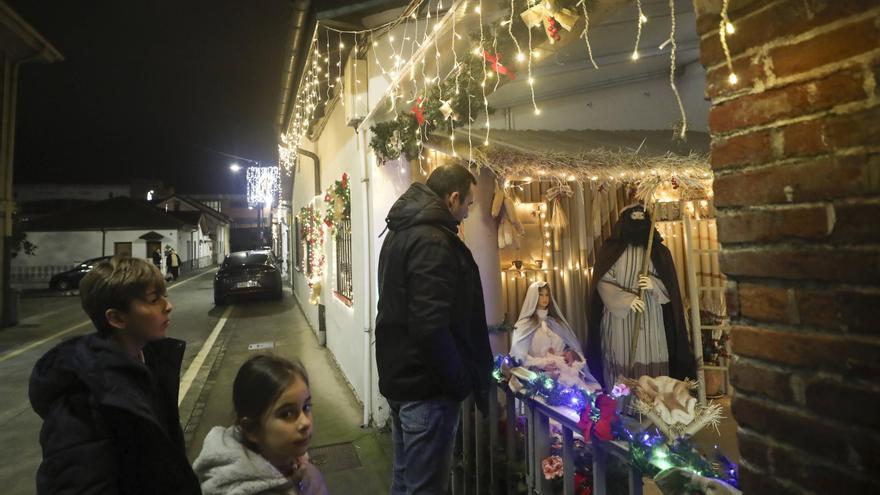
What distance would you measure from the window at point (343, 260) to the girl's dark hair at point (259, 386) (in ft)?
13.9

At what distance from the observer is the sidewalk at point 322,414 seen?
12.9ft

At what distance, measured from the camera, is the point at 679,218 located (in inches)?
231

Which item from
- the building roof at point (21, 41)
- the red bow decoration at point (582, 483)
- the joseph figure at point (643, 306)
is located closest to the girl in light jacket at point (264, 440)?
the red bow decoration at point (582, 483)

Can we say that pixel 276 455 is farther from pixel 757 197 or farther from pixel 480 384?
pixel 757 197

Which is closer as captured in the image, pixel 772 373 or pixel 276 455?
pixel 772 373

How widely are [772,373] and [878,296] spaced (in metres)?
0.34

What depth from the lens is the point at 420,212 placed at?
2.43 m

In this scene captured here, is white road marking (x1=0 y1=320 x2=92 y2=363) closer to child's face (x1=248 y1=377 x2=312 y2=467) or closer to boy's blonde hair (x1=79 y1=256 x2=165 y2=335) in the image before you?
boy's blonde hair (x1=79 y1=256 x2=165 y2=335)

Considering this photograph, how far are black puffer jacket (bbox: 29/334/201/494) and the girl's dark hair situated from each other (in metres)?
0.25

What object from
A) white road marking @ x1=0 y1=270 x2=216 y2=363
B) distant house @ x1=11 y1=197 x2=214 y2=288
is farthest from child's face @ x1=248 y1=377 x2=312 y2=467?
distant house @ x1=11 y1=197 x2=214 y2=288

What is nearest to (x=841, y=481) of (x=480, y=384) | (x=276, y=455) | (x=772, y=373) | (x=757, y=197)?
(x=772, y=373)

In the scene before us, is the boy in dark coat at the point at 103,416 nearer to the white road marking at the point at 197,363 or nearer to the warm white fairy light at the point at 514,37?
the warm white fairy light at the point at 514,37

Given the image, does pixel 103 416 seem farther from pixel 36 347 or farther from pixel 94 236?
pixel 94 236

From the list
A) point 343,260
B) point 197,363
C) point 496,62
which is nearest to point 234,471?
point 496,62
